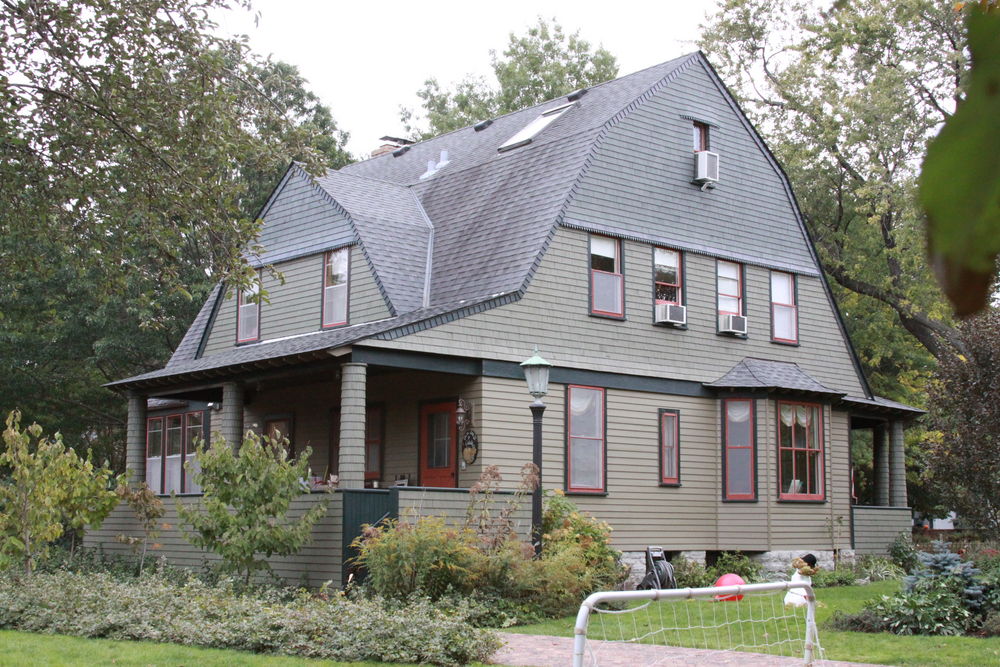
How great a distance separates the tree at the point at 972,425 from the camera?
1800 centimetres

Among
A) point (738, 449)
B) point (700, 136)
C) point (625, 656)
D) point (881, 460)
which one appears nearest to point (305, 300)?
point (700, 136)

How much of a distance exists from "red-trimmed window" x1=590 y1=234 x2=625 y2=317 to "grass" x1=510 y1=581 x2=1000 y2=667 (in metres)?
5.92

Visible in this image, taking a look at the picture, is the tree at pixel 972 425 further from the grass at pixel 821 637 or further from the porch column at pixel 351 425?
the porch column at pixel 351 425

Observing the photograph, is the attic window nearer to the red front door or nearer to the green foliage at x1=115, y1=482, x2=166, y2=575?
the red front door

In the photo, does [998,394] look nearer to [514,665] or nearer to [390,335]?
[390,335]

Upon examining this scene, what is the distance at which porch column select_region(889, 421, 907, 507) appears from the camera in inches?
997

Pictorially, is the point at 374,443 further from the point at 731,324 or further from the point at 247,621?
the point at 247,621

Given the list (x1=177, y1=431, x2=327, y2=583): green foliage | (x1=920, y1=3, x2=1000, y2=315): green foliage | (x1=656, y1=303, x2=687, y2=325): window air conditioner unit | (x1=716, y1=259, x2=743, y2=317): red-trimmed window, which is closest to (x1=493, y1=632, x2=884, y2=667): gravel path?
(x1=177, y1=431, x2=327, y2=583): green foliage

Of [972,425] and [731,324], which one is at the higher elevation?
[731,324]

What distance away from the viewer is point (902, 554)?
2314cm

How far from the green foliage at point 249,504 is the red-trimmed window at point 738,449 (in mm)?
8635

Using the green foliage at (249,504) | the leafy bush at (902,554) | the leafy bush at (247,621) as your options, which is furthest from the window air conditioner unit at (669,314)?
the leafy bush at (247,621)

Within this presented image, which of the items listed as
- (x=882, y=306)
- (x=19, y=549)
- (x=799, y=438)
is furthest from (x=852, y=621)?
(x=882, y=306)

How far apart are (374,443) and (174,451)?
7190 millimetres
